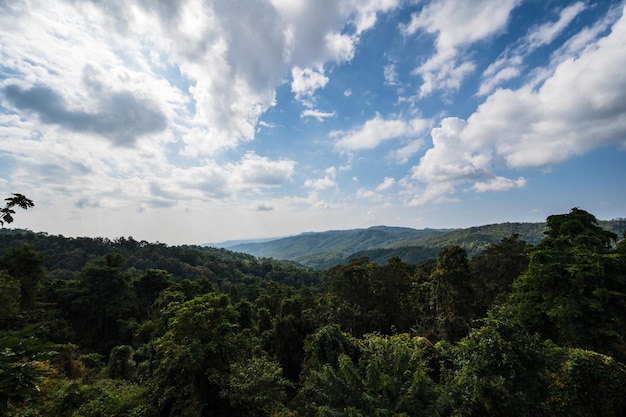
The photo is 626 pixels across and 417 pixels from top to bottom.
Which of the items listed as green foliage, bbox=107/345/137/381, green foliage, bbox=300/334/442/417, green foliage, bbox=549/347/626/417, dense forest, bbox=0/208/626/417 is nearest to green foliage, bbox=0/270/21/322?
dense forest, bbox=0/208/626/417

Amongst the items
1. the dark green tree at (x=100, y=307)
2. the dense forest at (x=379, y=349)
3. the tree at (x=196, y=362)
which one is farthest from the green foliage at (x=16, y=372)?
the dark green tree at (x=100, y=307)

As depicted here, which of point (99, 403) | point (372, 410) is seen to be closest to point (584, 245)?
point (372, 410)

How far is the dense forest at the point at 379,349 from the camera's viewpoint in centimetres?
→ 864

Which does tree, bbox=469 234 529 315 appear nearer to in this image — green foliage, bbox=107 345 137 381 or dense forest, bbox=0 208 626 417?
dense forest, bbox=0 208 626 417

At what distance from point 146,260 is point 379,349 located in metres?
112

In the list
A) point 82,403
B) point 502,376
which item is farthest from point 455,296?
point 82,403

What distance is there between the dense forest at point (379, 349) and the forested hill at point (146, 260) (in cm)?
6294

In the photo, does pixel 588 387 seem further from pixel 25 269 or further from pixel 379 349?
pixel 25 269

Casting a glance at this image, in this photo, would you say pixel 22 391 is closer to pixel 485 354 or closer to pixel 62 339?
pixel 485 354

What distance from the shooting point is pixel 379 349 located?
11930 millimetres

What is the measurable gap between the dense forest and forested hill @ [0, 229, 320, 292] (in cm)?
6294

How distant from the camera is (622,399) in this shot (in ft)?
29.4

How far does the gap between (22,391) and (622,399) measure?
1582 centimetres

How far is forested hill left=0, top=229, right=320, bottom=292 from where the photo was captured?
288ft
